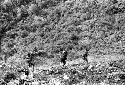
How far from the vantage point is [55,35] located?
115ft

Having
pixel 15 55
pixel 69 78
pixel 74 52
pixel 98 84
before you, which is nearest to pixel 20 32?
pixel 15 55

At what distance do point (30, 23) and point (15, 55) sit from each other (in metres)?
6.51

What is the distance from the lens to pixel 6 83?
23375mm

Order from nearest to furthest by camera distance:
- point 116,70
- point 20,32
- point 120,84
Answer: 1. point 120,84
2. point 116,70
3. point 20,32

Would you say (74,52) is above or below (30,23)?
below

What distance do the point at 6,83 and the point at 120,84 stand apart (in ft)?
33.1

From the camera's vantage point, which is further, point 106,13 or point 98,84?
point 106,13

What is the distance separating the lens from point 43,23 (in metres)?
37.3

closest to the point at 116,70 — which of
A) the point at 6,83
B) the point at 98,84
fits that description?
the point at 98,84

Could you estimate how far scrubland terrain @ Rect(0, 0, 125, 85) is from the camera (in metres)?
27.6

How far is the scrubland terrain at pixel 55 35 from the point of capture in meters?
27.6

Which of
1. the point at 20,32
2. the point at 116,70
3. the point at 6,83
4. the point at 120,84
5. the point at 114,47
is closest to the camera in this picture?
the point at 120,84

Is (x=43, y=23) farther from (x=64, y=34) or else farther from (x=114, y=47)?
(x=114, y=47)

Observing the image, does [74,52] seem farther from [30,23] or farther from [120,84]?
[120,84]
